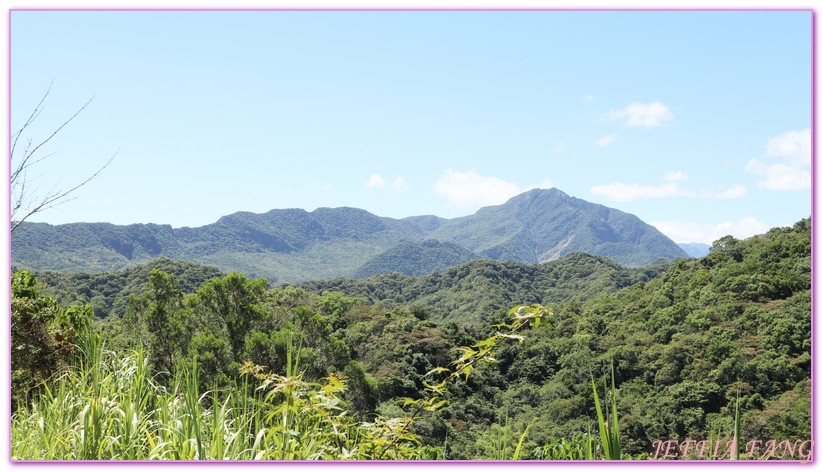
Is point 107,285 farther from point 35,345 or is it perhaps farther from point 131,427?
point 131,427

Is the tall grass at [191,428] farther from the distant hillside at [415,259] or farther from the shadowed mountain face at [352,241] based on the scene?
the distant hillside at [415,259]

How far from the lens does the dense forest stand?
180 centimetres

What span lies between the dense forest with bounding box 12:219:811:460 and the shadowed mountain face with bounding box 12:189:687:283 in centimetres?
1430

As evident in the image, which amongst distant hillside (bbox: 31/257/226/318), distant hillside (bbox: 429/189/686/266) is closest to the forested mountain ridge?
distant hillside (bbox: 31/257/226/318)

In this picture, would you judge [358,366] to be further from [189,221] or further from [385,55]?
[385,55]

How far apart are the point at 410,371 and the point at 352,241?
56388 millimetres

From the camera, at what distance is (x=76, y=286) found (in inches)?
862

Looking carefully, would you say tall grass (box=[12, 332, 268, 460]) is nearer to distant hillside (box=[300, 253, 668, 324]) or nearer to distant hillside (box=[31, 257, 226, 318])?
distant hillside (box=[31, 257, 226, 318])

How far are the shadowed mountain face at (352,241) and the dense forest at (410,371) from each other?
46.9 feet

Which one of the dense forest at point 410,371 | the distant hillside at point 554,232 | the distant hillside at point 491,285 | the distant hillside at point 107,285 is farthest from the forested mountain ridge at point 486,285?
the distant hillside at point 554,232

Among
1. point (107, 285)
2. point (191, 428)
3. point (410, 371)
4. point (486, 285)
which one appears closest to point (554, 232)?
point (486, 285)

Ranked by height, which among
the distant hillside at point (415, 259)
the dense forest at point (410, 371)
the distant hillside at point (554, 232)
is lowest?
the dense forest at point (410, 371)

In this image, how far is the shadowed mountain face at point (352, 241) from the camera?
38.5 meters

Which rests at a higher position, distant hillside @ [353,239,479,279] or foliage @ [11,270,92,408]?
distant hillside @ [353,239,479,279]
